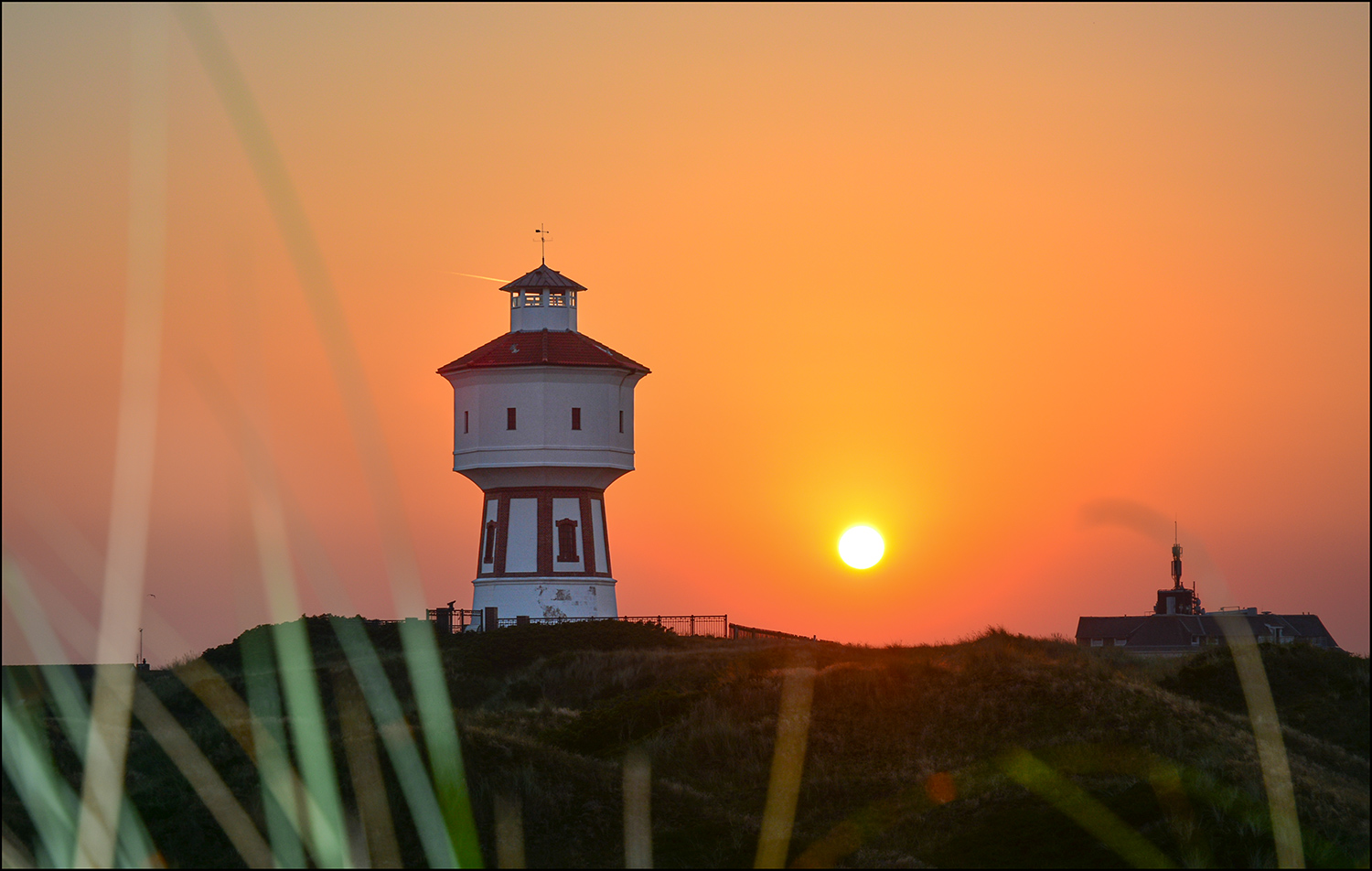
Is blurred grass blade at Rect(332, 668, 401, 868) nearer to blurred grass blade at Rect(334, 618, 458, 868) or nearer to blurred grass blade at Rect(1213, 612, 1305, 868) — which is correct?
blurred grass blade at Rect(334, 618, 458, 868)

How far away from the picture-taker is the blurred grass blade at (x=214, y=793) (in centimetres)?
2650

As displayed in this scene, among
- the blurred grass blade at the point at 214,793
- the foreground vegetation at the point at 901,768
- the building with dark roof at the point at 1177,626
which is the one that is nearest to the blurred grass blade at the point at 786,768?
the foreground vegetation at the point at 901,768

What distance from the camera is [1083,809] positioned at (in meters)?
26.2

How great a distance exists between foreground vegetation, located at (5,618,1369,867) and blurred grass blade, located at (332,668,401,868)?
0.07 metres

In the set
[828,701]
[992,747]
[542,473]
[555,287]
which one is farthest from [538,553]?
[992,747]

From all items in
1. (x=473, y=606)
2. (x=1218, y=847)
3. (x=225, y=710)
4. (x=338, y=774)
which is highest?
(x=473, y=606)

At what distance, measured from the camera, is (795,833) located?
27.1 metres

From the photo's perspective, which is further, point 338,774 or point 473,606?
point 473,606

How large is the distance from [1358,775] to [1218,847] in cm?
494

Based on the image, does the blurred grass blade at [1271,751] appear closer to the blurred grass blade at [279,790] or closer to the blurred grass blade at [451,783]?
the blurred grass blade at [451,783]

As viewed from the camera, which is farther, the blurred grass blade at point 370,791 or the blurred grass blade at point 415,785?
the blurred grass blade at point 370,791

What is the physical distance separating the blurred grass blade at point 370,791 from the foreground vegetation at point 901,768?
0.07 meters

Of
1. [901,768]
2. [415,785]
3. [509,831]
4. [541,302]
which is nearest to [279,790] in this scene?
[415,785]

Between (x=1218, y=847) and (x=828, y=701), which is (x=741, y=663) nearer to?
(x=828, y=701)
